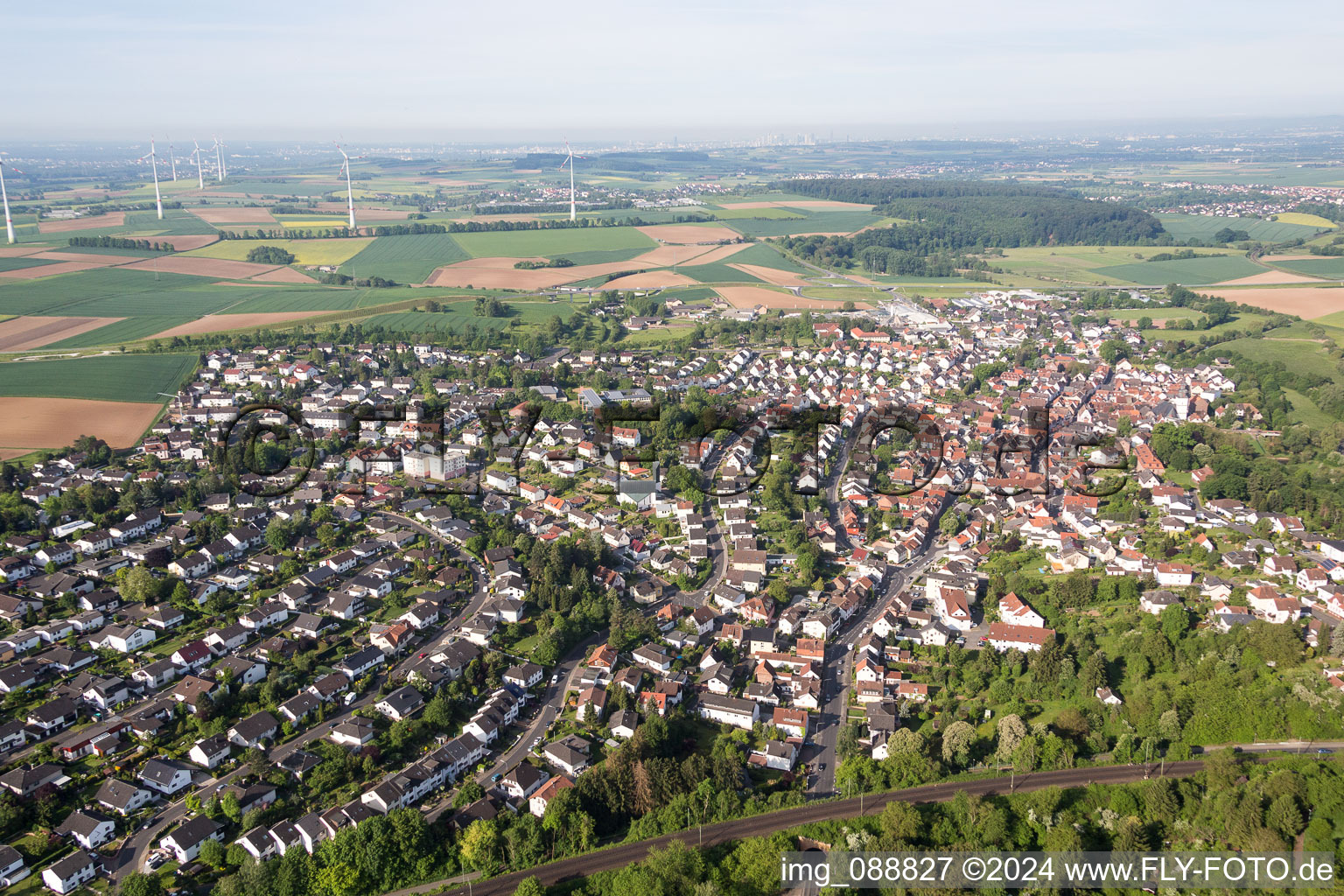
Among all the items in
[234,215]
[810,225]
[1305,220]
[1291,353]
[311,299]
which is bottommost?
[1291,353]

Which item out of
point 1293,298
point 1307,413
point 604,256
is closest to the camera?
point 1307,413

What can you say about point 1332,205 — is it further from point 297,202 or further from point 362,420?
point 297,202

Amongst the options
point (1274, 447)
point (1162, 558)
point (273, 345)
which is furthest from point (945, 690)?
point (273, 345)

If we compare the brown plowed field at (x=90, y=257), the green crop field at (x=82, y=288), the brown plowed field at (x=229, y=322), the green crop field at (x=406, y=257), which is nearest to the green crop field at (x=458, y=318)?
the brown plowed field at (x=229, y=322)

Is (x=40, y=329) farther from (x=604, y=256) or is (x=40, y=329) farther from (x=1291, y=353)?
(x=1291, y=353)

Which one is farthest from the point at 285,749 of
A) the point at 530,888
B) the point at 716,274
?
the point at 716,274

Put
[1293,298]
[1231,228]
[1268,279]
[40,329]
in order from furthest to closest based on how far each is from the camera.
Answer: [1231,228] → [1268,279] → [1293,298] → [40,329]
